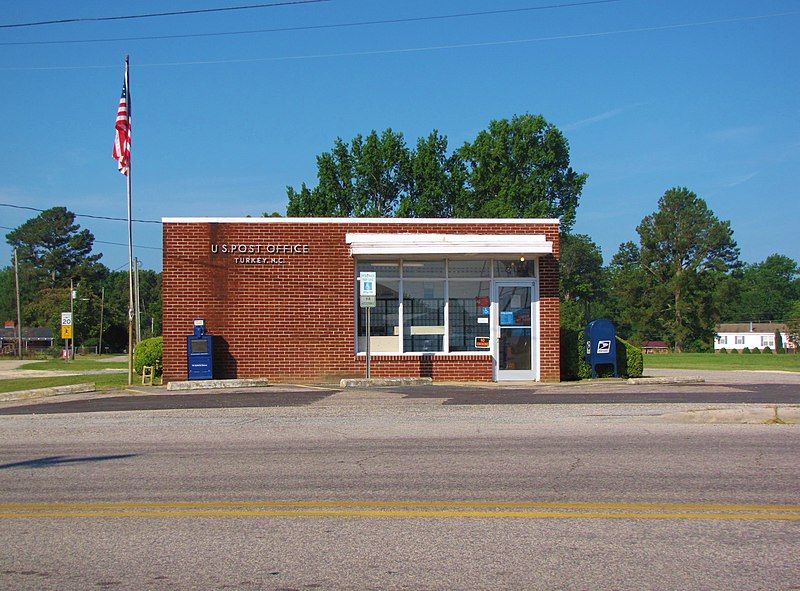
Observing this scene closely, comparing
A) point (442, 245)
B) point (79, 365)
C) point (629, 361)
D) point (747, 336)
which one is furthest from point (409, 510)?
point (747, 336)

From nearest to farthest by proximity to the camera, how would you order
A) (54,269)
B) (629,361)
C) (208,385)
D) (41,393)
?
1. (41,393)
2. (208,385)
3. (629,361)
4. (54,269)

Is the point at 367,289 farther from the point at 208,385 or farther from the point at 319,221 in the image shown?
the point at 208,385

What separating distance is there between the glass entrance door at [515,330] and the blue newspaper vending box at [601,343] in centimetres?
148

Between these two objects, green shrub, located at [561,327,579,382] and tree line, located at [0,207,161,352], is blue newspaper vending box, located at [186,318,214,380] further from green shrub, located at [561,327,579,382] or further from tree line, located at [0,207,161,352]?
tree line, located at [0,207,161,352]

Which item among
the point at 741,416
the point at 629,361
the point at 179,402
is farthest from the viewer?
the point at 629,361

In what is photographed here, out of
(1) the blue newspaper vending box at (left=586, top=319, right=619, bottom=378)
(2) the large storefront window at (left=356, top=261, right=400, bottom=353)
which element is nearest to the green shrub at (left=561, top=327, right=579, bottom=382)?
(1) the blue newspaper vending box at (left=586, top=319, right=619, bottom=378)

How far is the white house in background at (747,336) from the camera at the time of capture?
13025cm

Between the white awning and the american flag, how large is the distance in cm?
649

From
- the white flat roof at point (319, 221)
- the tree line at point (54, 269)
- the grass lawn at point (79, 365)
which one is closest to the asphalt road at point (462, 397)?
the white flat roof at point (319, 221)

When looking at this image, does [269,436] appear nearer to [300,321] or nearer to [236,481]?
[236,481]

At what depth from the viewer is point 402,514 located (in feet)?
23.5

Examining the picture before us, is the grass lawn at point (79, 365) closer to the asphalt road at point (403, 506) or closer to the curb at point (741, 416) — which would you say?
the asphalt road at point (403, 506)

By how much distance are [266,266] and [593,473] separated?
13.2m

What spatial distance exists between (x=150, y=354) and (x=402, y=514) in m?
18.1
